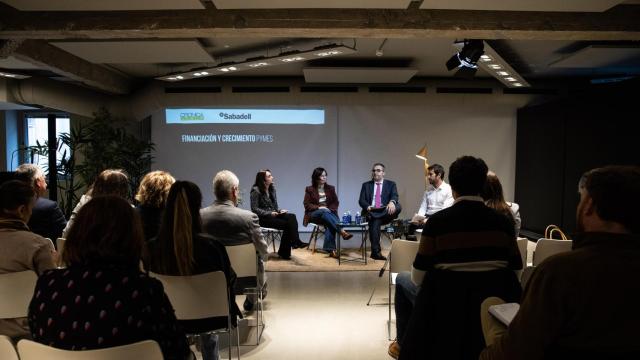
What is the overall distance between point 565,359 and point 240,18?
361 cm

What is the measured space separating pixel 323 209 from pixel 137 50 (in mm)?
3128

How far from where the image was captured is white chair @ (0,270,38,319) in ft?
6.68

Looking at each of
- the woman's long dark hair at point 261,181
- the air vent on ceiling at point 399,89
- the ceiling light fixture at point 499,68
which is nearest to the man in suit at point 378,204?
the woman's long dark hair at point 261,181

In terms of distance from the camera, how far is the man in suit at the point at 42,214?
336 cm

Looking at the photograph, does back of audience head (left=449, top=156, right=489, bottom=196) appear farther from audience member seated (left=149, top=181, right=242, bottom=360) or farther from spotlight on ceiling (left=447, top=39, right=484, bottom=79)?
spotlight on ceiling (left=447, top=39, right=484, bottom=79)

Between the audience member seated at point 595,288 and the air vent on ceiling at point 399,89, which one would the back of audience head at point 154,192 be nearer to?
the audience member seated at point 595,288

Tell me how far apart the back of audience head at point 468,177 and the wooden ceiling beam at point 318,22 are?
2235 mm

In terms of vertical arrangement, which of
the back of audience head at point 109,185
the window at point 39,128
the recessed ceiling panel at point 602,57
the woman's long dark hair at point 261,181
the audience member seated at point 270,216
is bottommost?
Result: the audience member seated at point 270,216

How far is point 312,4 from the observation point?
12.1 feet

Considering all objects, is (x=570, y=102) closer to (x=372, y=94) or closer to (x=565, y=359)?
(x=372, y=94)

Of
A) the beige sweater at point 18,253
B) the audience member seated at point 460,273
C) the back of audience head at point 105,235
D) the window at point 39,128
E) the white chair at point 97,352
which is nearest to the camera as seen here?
the white chair at point 97,352

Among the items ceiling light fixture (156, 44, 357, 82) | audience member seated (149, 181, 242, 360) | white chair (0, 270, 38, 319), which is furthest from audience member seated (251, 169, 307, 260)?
white chair (0, 270, 38, 319)

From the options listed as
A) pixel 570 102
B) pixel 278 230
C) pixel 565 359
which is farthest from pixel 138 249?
pixel 570 102

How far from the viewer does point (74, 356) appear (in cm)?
128
